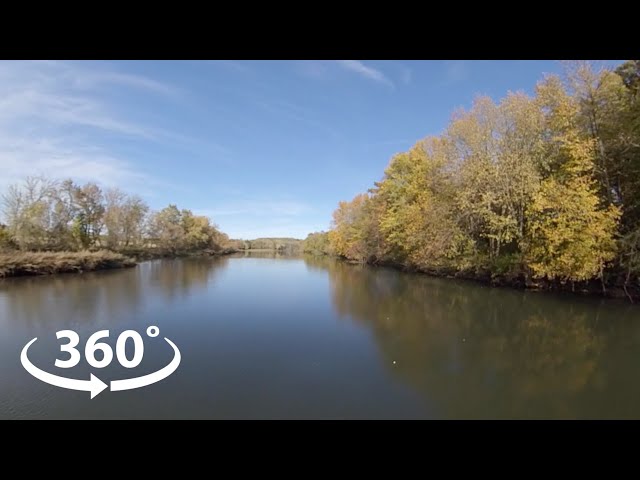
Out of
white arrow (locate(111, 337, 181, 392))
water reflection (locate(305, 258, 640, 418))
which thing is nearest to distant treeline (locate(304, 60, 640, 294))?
water reflection (locate(305, 258, 640, 418))

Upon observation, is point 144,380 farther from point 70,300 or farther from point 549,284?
point 549,284

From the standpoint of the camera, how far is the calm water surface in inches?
182

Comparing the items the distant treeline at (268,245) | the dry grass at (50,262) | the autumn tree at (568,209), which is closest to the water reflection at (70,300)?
the dry grass at (50,262)

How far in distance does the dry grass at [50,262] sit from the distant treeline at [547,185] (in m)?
26.5

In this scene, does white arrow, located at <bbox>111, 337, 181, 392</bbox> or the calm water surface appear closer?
the calm water surface

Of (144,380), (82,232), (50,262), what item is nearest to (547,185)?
(144,380)

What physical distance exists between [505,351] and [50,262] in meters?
29.0

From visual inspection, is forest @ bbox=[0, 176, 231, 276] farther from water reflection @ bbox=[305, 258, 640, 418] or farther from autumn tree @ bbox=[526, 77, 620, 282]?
autumn tree @ bbox=[526, 77, 620, 282]

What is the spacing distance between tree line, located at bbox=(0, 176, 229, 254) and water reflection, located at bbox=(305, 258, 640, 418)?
1077 inches

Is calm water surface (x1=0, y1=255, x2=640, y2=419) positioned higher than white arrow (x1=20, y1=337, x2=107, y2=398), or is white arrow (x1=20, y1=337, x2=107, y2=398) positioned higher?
white arrow (x1=20, y1=337, x2=107, y2=398)

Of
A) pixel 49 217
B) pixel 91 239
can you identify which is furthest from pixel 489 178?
pixel 91 239

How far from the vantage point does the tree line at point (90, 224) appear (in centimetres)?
2483

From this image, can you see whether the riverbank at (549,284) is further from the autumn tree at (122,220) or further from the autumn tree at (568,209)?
the autumn tree at (122,220)

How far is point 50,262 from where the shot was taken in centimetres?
2289
